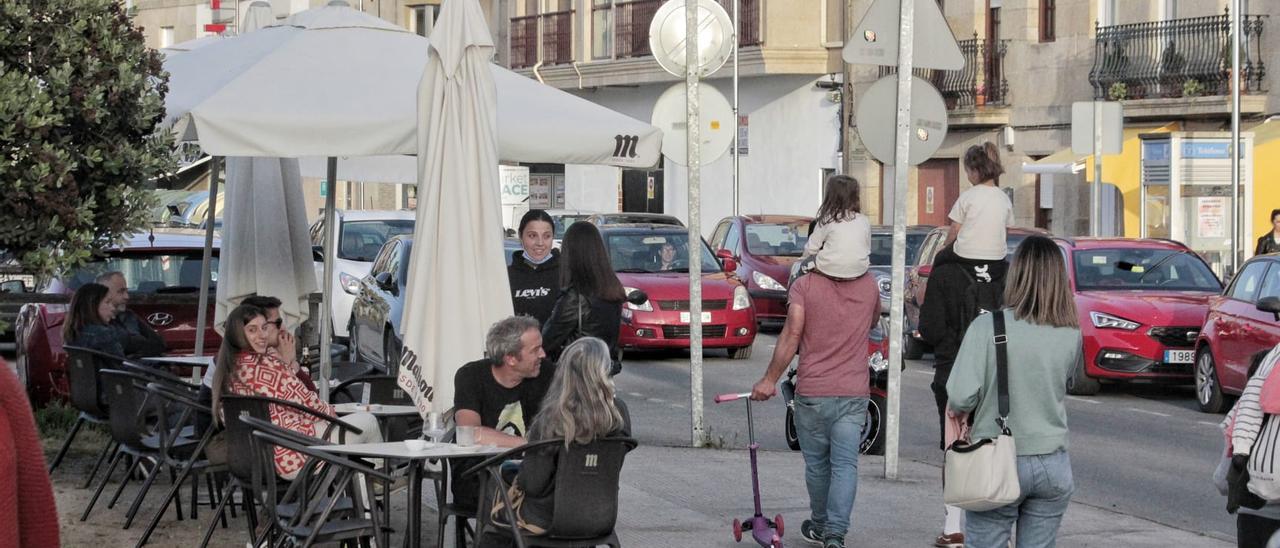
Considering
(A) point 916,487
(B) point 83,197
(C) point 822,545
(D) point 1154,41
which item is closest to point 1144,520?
(A) point 916,487

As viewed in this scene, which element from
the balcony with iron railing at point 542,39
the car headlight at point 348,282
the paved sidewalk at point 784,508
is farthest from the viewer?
the balcony with iron railing at point 542,39

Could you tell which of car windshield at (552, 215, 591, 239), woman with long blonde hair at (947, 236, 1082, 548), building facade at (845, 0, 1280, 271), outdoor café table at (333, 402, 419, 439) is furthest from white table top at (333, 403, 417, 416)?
building facade at (845, 0, 1280, 271)

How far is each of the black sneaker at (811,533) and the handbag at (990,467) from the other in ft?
7.31

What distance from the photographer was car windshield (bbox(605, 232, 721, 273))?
2219cm

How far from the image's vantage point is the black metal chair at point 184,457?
8.85m

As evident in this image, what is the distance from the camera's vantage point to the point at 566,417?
272 inches

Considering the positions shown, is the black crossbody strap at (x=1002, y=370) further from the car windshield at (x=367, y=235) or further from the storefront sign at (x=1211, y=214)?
the storefront sign at (x=1211, y=214)

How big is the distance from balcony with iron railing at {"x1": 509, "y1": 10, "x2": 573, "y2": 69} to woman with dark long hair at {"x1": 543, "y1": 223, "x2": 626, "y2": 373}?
3951 centimetres

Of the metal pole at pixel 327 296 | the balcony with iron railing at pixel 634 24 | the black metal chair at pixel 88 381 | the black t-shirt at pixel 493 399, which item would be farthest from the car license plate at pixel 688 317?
the balcony with iron railing at pixel 634 24

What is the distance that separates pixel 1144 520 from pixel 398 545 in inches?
170

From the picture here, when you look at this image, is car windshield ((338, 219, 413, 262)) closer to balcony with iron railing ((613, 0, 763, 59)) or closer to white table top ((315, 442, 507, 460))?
white table top ((315, 442, 507, 460))

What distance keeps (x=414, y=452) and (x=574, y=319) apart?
2.46m

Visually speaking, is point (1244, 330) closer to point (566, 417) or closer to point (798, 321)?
point (798, 321)

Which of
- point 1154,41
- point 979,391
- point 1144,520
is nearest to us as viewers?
point 979,391
